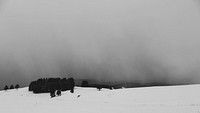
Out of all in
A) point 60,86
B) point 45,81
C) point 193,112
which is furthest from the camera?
point 45,81

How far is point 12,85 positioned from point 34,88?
1616 inches

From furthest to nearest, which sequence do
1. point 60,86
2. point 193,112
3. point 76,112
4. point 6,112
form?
1. point 60,86
2. point 6,112
3. point 76,112
4. point 193,112

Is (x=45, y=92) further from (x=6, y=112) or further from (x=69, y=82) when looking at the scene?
(x=6, y=112)

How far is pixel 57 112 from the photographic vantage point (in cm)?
2761

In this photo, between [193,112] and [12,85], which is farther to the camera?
[12,85]

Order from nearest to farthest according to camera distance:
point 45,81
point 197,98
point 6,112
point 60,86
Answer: point 6,112, point 197,98, point 60,86, point 45,81

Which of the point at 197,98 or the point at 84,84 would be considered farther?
the point at 84,84

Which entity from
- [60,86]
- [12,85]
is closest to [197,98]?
[60,86]

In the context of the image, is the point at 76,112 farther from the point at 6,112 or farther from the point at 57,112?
the point at 6,112

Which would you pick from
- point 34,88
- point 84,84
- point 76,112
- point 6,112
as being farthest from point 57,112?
point 84,84

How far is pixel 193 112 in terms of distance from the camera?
79.0 feet

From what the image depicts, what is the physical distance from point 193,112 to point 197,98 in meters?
18.1

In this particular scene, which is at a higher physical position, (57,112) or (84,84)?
(84,84)

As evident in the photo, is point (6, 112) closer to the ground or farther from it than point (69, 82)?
closer to the ground
